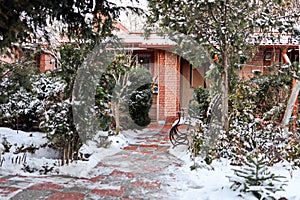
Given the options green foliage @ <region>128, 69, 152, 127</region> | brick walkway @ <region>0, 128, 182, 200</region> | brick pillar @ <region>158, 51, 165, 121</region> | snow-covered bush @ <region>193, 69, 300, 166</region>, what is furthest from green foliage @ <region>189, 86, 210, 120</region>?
brick walkway @ <region>0, 128, 182, 200</region>

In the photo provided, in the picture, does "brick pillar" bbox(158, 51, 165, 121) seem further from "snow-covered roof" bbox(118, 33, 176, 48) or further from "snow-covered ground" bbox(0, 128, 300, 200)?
→ "snow-covered ground" bbox(0, 128, 300, 200)

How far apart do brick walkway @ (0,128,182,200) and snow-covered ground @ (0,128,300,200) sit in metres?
0.18

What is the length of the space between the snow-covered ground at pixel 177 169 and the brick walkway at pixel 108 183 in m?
0.18

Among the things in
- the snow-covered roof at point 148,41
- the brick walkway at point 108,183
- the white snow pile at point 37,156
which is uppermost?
the snow-covered roof at point 148,41

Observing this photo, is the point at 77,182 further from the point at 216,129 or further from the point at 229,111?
the point at 229,111

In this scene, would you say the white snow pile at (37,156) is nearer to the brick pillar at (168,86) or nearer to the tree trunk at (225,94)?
the tree trunk at (225,94)

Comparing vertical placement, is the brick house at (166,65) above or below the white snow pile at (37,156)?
above

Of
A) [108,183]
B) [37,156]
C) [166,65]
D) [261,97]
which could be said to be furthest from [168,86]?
[108,183]

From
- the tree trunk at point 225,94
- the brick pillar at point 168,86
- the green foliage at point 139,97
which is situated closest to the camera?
the tree trunk at point 225,94

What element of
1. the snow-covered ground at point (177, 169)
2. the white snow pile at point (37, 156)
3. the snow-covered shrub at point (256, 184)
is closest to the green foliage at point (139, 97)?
the white snow pile at point (37, 156)

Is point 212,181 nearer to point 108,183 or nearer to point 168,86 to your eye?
point 108,183

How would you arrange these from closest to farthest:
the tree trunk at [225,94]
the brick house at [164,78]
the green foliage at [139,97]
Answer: the tree trunk at [225,94] → the green foliage at [139,97] → the brick house at [164,78]

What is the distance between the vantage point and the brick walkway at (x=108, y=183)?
11.4 feet

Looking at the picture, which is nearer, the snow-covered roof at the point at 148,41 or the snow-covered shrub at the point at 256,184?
the snow-covered shrub at the point at 256,184
